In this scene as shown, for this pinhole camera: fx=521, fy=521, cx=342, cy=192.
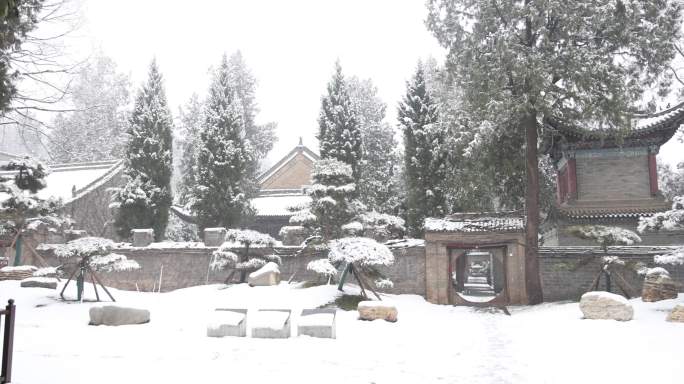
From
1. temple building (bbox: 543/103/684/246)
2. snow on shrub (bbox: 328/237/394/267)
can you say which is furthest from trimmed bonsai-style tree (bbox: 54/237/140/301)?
temple building (bbox: 543/103/684/246)

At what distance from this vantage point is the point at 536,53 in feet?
48.5

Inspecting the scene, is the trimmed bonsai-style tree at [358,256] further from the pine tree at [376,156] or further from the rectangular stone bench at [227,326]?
the pine tree at [376,156]

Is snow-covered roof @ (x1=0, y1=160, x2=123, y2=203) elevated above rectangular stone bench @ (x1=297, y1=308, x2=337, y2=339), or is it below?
above

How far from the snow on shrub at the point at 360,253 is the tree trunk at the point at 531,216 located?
5018 mm

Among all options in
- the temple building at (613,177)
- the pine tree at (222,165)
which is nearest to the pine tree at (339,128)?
the pine tree at (222,165)

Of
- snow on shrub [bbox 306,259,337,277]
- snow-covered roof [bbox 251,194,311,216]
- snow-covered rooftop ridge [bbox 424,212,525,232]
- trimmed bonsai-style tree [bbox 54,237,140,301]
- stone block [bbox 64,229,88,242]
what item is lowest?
snow on shrub [bbox 306,259,337,277]

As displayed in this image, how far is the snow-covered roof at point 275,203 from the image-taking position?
2670 cm

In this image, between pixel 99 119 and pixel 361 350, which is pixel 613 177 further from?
pixel 99 119

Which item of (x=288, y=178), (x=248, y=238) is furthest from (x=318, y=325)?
(x=288, y=178)

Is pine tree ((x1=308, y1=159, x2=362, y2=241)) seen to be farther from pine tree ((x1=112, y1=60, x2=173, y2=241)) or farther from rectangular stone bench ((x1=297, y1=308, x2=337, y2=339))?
pine tree ((x1=112, y1=60, x2=173, y2=241))

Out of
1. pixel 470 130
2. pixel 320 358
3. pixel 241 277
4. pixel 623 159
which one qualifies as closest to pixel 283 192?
pixel 241 277

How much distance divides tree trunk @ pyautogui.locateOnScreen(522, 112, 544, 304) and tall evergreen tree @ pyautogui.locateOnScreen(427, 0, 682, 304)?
3cm

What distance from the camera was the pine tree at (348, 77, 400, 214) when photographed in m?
25.2

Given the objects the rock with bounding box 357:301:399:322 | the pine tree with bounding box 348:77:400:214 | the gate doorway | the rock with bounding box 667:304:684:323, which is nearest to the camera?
the rock with bounding box 667:304:684:323
